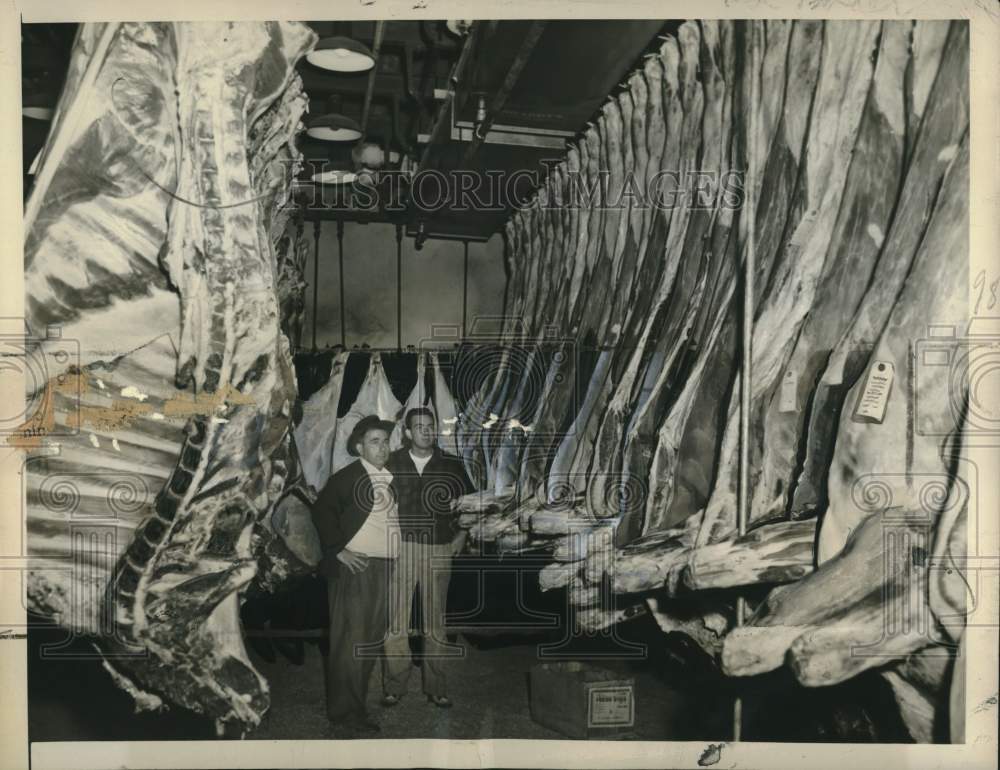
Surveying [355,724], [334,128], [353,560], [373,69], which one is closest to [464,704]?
[355,724]

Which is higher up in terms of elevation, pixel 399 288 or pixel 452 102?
pixel 452 102

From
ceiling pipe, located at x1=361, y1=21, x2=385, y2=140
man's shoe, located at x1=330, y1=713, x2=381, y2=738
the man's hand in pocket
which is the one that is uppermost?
ceiling pipe, located at x1=361, y1=21, x2=385, y2=140

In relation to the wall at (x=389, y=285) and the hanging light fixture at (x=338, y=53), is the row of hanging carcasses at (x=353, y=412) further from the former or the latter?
the hanging light fixture at (x=338, y=53)

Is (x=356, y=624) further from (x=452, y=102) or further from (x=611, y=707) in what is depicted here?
(x=452, y=102)

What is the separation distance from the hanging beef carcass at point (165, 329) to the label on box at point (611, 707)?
3.19ft

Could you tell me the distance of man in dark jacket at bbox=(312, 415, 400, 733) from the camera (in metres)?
2.42

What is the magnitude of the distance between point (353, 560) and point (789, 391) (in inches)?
53.3

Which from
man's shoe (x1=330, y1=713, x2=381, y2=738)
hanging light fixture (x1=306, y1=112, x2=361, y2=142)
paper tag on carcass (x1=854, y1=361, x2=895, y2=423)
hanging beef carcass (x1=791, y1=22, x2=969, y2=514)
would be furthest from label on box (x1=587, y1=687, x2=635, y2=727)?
hanging light fixture (x1=306, y1=112, x2=361, y2=142)

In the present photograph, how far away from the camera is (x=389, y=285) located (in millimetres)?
2393

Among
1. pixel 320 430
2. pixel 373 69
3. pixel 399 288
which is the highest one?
pixel 373 69

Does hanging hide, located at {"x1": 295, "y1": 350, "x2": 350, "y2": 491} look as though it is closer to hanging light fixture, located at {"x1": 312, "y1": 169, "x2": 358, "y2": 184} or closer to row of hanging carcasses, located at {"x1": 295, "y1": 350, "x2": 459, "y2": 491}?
row of hanging carcasses, located at {"x1": 295, "y1": 350, "x2": 459, "y2": 491}

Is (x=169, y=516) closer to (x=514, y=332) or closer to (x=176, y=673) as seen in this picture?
(x=176, y=673)

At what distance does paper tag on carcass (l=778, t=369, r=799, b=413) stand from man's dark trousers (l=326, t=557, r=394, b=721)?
4.03ft

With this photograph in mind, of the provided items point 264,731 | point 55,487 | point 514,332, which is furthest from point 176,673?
point 514,332
